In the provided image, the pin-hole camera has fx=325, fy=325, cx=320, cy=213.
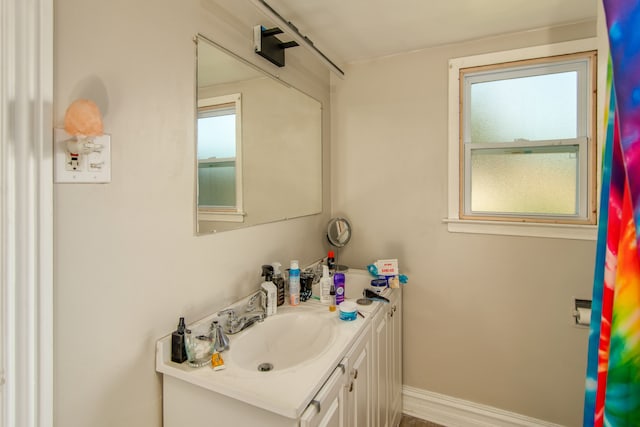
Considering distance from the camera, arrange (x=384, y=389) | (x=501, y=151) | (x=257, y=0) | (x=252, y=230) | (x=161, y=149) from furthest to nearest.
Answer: (x=501, y=151) → (x=384, y=389) → (x=252, y=230) → (x=257, y=0) → (x=161, y=149)

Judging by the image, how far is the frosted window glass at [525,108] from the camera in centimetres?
178

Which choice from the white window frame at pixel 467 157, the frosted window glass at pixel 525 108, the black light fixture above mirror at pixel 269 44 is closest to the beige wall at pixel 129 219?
the black light fixture above mirror at pixel 269 44

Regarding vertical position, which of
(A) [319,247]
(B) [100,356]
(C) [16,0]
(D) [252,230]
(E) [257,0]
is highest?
(E) [257,0]

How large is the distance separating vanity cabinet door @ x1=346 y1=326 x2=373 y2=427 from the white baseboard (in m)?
0.78

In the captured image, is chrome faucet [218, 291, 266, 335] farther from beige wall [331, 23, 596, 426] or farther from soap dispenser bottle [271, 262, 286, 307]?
beige wall [331, 23, 596, 426]

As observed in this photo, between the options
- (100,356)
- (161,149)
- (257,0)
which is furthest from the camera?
(257,0)

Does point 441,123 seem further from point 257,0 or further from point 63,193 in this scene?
point 63,193

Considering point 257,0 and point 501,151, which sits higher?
point 257,0

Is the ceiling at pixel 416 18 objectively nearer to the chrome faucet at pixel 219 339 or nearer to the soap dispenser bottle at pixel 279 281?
the soap dispenser bottle at pixel 279 281

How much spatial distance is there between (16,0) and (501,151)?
6.98 ft

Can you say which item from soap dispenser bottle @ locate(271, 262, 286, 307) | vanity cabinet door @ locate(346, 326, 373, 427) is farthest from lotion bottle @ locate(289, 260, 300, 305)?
vanity cabinet door @ locate(346, 326, 373, 427)

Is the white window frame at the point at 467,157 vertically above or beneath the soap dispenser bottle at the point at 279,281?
above

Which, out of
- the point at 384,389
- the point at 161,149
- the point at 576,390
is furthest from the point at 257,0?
the point at 576,390

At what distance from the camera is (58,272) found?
0.82 m
